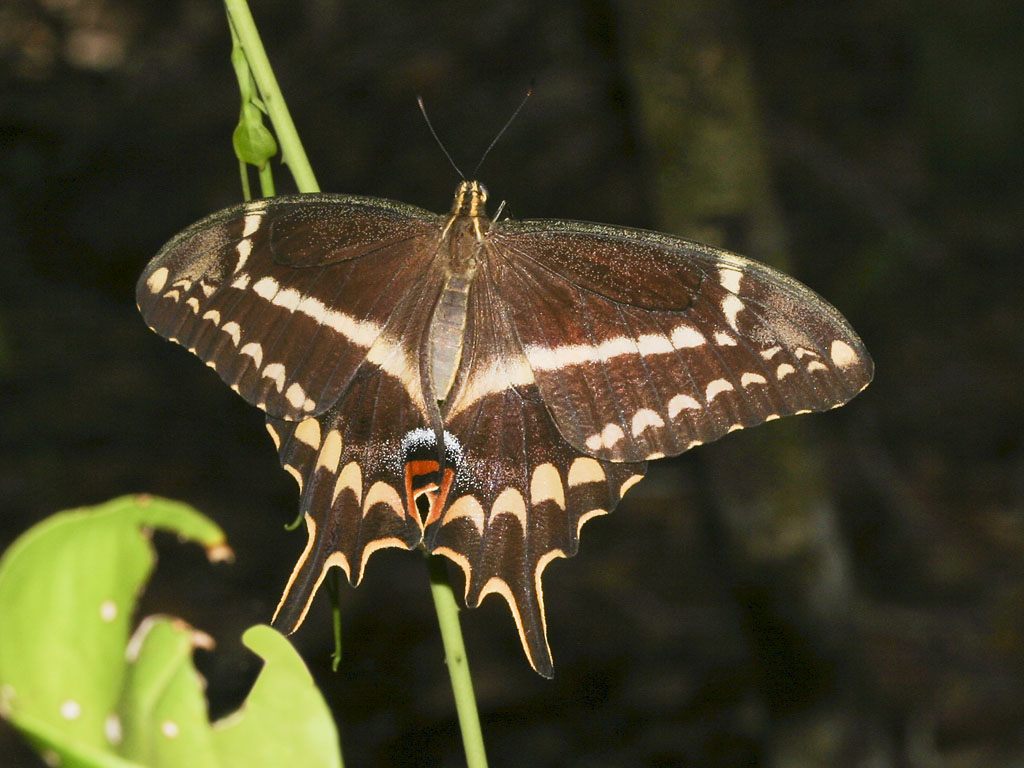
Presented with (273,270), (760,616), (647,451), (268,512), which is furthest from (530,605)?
(268,512)

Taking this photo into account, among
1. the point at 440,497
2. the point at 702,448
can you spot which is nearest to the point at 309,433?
the point at 440,497

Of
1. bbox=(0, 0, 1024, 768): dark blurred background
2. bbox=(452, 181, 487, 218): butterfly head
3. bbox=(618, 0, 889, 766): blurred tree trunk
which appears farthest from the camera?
bbox=(0, 0, 1024, 768): dark blurred background

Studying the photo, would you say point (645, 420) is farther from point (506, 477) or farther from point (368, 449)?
point (368, 449)

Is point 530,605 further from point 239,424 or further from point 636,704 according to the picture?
point 239,424

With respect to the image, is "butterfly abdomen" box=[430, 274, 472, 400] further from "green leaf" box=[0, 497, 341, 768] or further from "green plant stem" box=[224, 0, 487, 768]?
"green leaf" box=[0, 497, 341, 768]

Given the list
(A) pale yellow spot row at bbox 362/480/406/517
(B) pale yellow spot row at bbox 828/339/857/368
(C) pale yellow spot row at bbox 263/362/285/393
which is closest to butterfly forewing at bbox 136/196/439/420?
(C) pale yellow spot row at bbox 263/362/285/393

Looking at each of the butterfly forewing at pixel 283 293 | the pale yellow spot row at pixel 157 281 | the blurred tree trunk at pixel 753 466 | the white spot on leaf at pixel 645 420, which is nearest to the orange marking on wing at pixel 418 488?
the butterfly forewing at pixel 283 293
